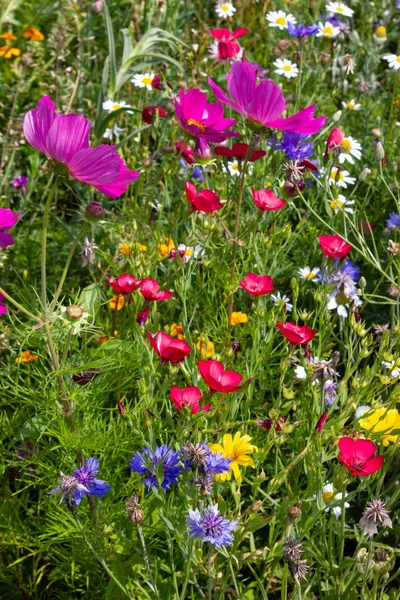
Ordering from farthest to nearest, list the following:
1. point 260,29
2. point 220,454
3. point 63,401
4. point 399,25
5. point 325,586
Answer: point 399,25
point 260,29
point 325,586
point 63,401
point 220,454

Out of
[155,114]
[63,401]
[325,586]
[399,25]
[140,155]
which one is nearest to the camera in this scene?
[63,401]

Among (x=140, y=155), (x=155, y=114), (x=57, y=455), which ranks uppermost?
(x=155, y=114)

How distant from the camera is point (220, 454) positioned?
122 cm

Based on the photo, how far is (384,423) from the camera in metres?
1.33

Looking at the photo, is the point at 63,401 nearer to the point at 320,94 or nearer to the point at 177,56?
the point at 320,94

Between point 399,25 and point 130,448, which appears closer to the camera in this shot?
point 130,448

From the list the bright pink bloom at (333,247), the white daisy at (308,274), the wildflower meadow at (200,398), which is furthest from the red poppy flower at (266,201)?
the white daisy at (308,274)

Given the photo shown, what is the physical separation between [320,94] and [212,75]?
1.55ft

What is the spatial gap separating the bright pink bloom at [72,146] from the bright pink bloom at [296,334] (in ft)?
1.25

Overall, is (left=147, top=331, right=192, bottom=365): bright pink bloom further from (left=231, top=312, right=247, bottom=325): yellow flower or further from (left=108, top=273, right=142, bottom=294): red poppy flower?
(left=231, top=312, right=247, bottom=325): yellow flower

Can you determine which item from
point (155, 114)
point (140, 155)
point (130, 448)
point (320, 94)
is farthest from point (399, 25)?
point (130, 448)

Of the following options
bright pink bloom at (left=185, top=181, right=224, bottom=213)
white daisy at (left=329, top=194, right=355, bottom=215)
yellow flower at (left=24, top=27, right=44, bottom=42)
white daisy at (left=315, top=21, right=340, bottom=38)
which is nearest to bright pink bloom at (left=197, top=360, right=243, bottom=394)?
bright pink bloom at (left=185, top=181, right=224, bottom=213)

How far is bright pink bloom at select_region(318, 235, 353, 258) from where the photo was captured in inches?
61.3

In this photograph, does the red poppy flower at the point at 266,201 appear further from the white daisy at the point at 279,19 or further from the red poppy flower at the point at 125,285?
the white daisy at the point at 279,19
